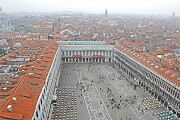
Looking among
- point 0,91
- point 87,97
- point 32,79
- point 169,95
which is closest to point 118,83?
point 87,97

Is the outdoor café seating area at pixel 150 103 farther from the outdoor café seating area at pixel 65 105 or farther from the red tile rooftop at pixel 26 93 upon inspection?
the red tile rooftop at pixel 26 93

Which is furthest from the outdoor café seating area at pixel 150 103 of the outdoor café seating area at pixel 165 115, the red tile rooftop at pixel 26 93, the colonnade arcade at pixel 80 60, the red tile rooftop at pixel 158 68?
the colonnade arcade at pixel 80 60

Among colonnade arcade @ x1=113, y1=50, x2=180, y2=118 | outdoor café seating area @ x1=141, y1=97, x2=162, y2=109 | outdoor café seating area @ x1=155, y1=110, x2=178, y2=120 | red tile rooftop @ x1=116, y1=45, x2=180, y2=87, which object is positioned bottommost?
outdoor café seating area @ x1=155, y1=110, x2=178, y2=120

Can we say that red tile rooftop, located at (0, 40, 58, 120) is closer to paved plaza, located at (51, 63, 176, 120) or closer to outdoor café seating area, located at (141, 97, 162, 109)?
paved plaza, located at (51, 63, 176, 120)

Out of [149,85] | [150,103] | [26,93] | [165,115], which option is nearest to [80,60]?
[149,85]

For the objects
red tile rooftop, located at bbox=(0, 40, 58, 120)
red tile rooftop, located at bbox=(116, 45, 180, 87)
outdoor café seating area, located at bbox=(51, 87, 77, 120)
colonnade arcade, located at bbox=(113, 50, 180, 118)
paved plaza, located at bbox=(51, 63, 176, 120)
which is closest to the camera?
red tile rooftop, located at bbox=(0, 40, 58, 120)

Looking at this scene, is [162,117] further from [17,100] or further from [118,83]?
[17,100]

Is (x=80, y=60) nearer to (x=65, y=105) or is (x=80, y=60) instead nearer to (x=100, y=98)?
(x=100, y=98)

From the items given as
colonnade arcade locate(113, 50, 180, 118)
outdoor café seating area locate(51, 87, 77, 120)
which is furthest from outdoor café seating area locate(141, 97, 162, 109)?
outdoor café seating area locate(51, 87, 77, 120)
